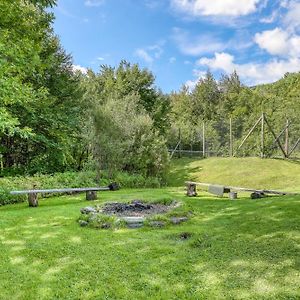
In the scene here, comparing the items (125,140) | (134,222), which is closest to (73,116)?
(125,140)

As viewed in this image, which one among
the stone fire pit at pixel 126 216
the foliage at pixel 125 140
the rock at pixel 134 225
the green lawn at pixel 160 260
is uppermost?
the foliage at pixel 125 140

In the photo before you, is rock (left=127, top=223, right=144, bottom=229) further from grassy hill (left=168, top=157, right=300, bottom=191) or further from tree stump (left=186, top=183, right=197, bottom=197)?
grassy hill (left=168, top=157, right=300, bottom=191)

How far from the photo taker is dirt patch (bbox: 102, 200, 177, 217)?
7891 millimetres

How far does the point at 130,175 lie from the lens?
1888 centimetres

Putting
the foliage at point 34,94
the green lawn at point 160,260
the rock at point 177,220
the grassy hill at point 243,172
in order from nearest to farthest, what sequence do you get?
the green lawn at point 160,260, the rock at point 177,220, the foliage at point 34,94, the grassy hill at point 243,172

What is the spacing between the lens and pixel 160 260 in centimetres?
489

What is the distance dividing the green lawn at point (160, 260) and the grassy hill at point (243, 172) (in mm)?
11610

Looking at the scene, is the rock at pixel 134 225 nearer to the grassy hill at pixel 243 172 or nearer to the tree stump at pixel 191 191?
the tree stump at pixel 191 191

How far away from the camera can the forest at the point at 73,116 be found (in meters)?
8.95

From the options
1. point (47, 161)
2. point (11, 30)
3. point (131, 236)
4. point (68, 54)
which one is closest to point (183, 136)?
point (68, 54)

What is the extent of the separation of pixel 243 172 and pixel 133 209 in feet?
43.9

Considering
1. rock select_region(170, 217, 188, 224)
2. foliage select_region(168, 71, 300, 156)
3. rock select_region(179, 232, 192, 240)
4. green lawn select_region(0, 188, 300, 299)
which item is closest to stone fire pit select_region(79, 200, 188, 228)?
rock select_region(170, 217, 188, 224)

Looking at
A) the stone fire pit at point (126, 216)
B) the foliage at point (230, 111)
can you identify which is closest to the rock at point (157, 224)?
the stone fire pit at point (126, 216)

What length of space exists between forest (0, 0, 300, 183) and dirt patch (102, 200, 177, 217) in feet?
9.36
